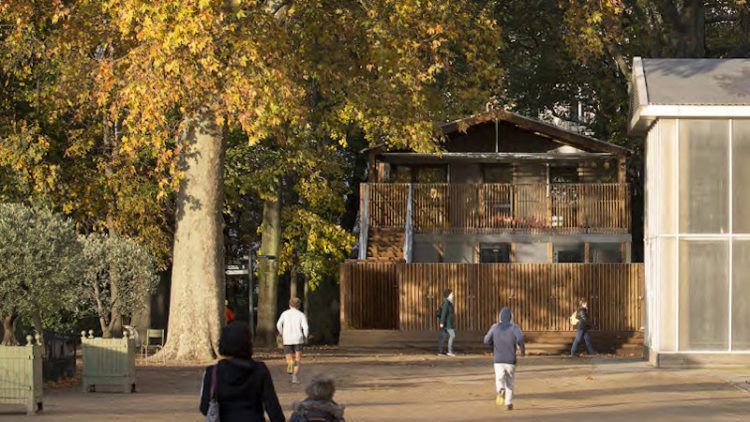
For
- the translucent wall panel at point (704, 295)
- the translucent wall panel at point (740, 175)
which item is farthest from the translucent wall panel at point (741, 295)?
the translucent wall panel at point (740, 175)

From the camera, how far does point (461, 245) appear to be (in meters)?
48.6

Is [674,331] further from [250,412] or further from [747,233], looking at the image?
[250,412]

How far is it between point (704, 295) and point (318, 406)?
2276cm

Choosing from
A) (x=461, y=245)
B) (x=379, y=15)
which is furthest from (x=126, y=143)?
(x=461, y=245)

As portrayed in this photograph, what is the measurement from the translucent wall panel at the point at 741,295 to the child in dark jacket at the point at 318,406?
22.5 m

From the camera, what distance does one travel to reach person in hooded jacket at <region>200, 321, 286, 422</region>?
Answer: 10578 millimetres

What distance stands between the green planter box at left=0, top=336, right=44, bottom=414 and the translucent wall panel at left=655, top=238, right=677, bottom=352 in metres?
14.9

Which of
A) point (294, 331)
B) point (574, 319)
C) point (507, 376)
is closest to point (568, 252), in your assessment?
point (574, 319)

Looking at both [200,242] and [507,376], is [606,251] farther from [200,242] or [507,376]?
[507,376]

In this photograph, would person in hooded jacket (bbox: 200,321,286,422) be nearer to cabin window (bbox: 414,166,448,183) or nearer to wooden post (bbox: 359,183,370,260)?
wooden post (bbox: 359,183,370,260)

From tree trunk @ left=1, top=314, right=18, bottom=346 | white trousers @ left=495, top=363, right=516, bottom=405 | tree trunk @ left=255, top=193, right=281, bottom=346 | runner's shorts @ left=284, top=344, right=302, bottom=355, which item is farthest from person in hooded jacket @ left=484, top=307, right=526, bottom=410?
tree trunk @ left=255, top=193, right=281, bottom=346

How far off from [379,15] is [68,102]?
7.18 meters

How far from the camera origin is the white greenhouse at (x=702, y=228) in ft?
104

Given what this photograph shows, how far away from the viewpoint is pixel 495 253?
49.2 meters
